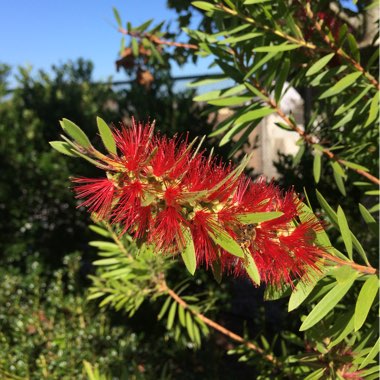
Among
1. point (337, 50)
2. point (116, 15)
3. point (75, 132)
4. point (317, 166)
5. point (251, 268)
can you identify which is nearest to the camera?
point (75, 132)

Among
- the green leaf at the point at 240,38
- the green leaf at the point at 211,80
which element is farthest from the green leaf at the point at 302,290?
the green leaf at the point at 211,80

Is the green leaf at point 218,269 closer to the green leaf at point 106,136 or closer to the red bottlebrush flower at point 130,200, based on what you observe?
the red bottlebrush flower at point 130,200

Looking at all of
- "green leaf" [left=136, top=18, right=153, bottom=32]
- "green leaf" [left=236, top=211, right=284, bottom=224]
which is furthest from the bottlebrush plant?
"green leaf" [left=136, top=18, right=153, bottom=32]

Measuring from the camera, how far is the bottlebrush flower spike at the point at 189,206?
25.1 inches

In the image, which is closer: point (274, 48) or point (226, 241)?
point (226, 241)

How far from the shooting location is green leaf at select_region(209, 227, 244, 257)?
2.12ft

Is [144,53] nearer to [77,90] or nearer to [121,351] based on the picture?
[121,351]

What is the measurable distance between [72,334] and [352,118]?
7.92ft

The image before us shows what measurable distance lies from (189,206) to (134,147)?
0.12 metres

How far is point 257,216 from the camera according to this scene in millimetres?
653

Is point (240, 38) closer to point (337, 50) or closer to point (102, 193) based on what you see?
point (337, 50)

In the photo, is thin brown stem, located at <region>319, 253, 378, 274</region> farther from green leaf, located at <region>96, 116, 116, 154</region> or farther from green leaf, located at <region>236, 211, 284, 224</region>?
green leaf, located at <region>96, 116, 116, 154</region>

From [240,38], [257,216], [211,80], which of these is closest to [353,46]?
[240,38]

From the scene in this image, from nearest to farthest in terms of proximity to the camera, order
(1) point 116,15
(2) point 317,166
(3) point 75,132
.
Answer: (3) point 75,132
(2) point 317,166
(1) point 116,15
